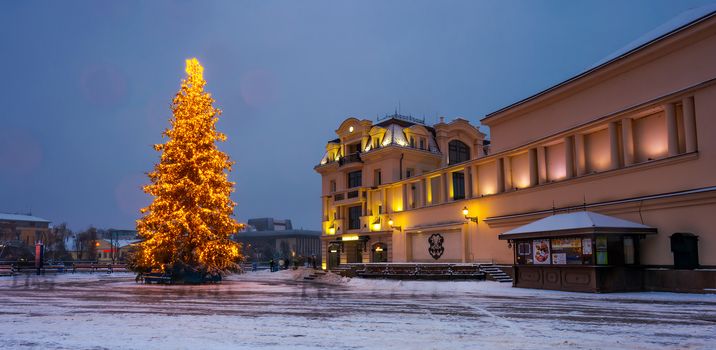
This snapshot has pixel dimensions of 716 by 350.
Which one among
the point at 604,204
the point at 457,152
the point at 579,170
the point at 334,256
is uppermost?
the point at 457,152

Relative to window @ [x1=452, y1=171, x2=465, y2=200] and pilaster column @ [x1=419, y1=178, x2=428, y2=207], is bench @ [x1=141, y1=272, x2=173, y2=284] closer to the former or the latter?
pilaster column @ [x1=419, y1=178, x2=428, y2=207]

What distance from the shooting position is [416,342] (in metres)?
9.68

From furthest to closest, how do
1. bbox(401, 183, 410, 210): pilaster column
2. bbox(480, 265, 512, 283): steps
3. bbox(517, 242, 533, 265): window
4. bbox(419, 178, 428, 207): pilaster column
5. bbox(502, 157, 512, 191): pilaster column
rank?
bbox(401, 183, 410, 210): pilaster column, bbox(419, 178, 428, 207): pilaster column, bbox(502, 157, 512, 191): pilaster column, bbox(480, 265, 512, 283): steps, bbox(517, 242, 533, 265): window

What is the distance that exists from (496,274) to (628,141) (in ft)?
34.3

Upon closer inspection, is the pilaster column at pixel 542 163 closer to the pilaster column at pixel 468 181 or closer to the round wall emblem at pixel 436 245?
the pilaster column at pixel 468 181

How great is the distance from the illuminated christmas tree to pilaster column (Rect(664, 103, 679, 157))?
76.0 feet

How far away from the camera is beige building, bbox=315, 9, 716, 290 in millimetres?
22719

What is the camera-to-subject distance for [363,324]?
12.1 m

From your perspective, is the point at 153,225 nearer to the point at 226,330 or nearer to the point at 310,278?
the point at 310,278

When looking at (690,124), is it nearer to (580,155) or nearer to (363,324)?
(580,155)

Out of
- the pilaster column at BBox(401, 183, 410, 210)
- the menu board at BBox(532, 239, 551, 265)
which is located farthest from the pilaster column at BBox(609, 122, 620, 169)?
the pilaster column at BBox(401, 183, 410, 210)

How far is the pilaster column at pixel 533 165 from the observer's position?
1259 inches

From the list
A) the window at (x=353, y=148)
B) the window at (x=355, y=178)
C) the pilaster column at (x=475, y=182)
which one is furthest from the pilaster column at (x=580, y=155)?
the window at (x=353, y=148)

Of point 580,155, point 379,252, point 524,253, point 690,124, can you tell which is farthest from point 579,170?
point 379,252
